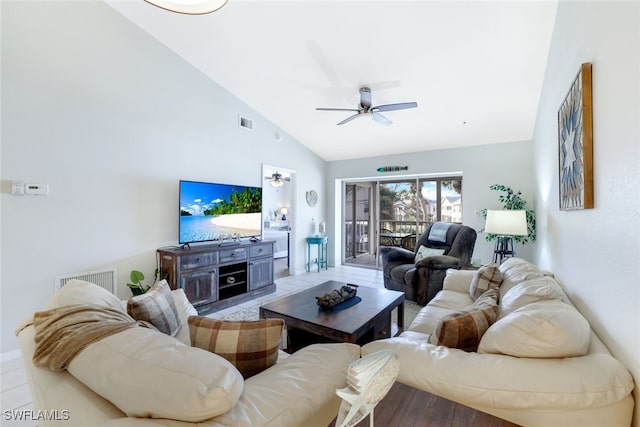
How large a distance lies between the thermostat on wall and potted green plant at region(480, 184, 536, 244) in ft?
17.6

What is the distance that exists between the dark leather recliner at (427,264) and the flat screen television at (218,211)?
2.18 meters

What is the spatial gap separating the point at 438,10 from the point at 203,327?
3058mm

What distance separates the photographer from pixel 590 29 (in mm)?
1426

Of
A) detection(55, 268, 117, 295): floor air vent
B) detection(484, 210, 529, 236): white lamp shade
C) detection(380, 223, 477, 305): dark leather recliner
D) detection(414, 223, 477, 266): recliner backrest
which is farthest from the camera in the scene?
detection(414, 223, 477, 266): recliner backrest

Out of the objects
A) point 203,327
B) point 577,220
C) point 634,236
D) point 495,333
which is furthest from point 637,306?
point 203,327

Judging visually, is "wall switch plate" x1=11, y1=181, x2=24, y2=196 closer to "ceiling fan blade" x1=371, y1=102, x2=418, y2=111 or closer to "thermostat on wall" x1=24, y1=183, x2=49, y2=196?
"thermostat on wall" x1=24, y1=183, x2=49, y2=196

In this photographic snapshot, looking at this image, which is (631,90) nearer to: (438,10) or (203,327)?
(203,327)

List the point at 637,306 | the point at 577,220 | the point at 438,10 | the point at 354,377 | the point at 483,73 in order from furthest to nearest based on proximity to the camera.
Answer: the point at 483,73, the point at 438,10, the point at 577,220, the point at 637,306, the point at 354,377

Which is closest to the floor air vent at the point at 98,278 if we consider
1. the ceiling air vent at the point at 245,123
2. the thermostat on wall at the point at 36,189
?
the thermostat on wall at the point at 36,189

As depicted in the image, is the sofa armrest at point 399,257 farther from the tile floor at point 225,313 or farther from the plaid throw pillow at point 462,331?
the plaid throw pillow at point 462,331

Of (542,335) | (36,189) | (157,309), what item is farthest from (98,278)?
(542,335)

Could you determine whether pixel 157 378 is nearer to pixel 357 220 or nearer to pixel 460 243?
pixel 460 243

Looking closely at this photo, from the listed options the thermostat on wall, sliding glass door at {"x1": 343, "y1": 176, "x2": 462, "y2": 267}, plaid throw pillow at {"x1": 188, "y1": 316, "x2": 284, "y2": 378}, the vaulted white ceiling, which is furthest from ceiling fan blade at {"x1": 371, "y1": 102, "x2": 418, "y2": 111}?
the thermostat on wall

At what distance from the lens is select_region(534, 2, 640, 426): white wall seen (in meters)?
0.96
